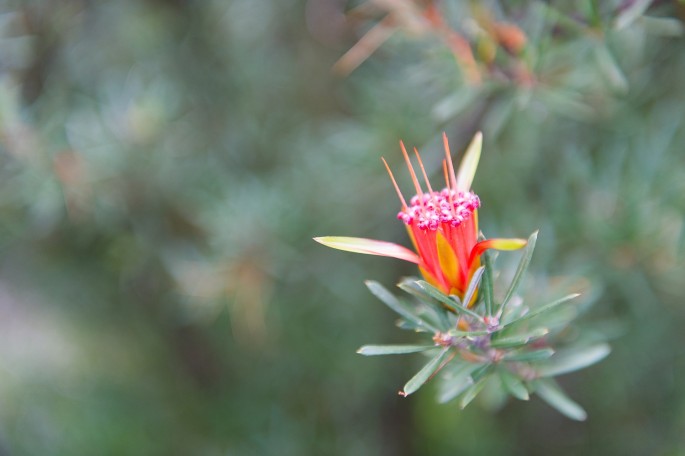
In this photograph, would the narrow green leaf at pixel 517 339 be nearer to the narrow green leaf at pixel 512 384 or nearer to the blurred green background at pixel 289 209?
the narrow green leaf at pixel 512 384

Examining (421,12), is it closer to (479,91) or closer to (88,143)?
(479,91)

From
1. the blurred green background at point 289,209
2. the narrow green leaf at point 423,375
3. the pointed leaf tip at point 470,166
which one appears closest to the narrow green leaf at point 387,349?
the narrow green leaf at point 423,375

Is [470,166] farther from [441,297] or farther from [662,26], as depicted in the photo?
[662,26]

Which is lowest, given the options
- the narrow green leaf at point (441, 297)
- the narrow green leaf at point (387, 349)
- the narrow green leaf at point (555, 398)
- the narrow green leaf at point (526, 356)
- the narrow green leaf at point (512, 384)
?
the narrow green leaf at point (555, 398)

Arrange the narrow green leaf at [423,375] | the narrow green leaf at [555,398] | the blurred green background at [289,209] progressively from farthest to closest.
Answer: the blurred green background at [289,209] → the narrow green leaf at [555,398] → the narrow green leaf at [423,375]

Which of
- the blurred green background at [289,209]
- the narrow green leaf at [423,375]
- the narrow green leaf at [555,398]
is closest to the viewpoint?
the narrow green leaf at [423,375]

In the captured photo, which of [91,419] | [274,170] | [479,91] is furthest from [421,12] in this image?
[91,419]
